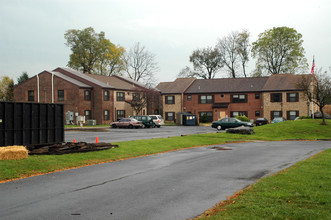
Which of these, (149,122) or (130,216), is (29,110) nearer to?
(130,216)

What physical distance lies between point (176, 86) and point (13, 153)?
58.9 meters

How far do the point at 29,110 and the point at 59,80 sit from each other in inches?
1721

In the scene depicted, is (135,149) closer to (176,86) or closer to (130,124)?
(130,124)

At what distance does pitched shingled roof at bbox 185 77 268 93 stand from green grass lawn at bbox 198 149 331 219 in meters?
56.2

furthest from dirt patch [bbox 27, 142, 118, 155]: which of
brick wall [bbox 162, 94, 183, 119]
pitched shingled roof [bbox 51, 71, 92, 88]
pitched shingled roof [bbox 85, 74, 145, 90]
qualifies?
brick wall [bbox 162, 94, 183, 119]

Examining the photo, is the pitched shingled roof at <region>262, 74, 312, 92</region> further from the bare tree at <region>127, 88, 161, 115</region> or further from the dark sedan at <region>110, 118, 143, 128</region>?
the dark sedan at <region>110, 118, 143, 128</region>

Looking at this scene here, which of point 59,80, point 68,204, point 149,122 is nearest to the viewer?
point 68,204

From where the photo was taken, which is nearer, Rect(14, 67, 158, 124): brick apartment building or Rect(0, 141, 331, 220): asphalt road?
Rect(0, 141, 331, 220): asphalt road

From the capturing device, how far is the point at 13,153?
50.2ft

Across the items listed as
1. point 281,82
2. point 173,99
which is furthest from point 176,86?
point 281,82

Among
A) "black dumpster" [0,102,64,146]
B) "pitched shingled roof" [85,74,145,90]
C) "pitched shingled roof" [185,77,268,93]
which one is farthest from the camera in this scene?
"pitched shingled roof" [185,77,268,93]

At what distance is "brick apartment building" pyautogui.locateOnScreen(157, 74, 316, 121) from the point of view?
205 feet

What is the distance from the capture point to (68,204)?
28.6ft

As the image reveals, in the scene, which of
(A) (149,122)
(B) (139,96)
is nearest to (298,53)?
(B) (139,96)
